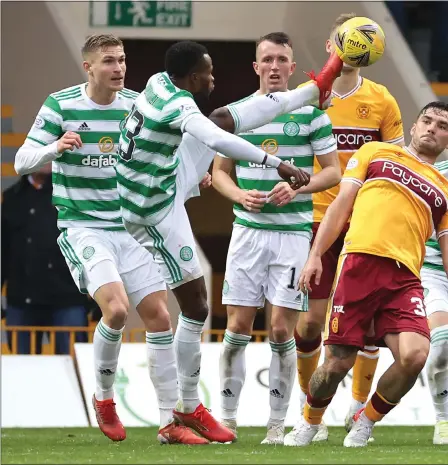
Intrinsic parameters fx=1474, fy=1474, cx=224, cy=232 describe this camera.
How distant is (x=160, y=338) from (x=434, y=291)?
195 cm

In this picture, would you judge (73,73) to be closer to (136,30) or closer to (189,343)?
(136,30)

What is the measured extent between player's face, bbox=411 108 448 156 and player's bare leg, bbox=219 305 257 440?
5.35 feet

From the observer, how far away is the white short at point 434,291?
9.79 m

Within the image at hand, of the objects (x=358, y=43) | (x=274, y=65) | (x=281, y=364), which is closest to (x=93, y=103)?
(x=274, y=65)

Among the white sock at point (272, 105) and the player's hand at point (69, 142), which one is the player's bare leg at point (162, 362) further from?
the white sock at point (272, 105)

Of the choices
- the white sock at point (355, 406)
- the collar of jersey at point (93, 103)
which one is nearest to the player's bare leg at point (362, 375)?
the white sock at point (355, 406)

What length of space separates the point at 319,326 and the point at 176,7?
6.29m

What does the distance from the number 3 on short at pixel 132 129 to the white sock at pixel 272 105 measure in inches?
21.5

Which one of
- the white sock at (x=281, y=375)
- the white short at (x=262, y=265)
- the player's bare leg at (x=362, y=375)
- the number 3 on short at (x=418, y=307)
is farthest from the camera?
the player's bare leg at (x=362, y=375)

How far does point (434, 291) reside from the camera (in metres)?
9.89

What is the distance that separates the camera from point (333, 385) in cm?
848

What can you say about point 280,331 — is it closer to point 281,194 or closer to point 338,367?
point 281,194

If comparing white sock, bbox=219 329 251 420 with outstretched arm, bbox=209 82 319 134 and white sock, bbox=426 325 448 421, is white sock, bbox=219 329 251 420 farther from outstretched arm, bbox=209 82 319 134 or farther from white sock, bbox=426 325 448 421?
outstretched arm, bbox=209 82 319 134

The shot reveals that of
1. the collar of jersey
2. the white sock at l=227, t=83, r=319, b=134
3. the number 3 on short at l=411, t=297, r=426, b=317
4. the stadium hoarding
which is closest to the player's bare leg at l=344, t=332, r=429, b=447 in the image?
the number 3 on short at l=411, t=297, r=426, b=317
